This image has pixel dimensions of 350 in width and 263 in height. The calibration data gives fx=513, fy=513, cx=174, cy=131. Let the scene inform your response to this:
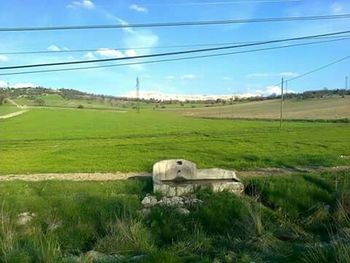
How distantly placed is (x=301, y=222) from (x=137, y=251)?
6.76 meters

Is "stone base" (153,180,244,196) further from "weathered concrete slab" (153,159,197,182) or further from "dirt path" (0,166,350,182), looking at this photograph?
"dirt path" (0,166,350,182)

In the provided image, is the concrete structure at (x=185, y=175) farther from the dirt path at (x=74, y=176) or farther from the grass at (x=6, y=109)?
the grass at (x=6, y=109)

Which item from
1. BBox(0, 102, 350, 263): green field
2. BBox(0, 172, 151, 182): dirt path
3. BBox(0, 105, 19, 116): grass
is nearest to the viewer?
BBox(0, 102, 350, 263): green field

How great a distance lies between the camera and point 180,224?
528 inches

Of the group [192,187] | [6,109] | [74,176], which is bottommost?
[6,109]

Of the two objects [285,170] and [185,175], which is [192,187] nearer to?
[185,175]

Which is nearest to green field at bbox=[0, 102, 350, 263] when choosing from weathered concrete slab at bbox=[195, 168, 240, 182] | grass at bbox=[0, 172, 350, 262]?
grass at bbox=[0, 172, 350, 262]

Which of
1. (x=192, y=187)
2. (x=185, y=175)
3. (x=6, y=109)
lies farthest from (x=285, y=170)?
(x=6, y=109)

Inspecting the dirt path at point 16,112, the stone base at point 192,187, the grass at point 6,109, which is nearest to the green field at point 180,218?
the stone base at point 192,187

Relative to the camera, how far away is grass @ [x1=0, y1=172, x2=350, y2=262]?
803 cm

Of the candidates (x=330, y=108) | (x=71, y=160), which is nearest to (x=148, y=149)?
(x=71, y=160)

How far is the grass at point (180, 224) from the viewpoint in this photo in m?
8.03

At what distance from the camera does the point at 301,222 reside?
46.7 feet

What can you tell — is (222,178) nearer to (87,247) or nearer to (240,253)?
(87,247)
